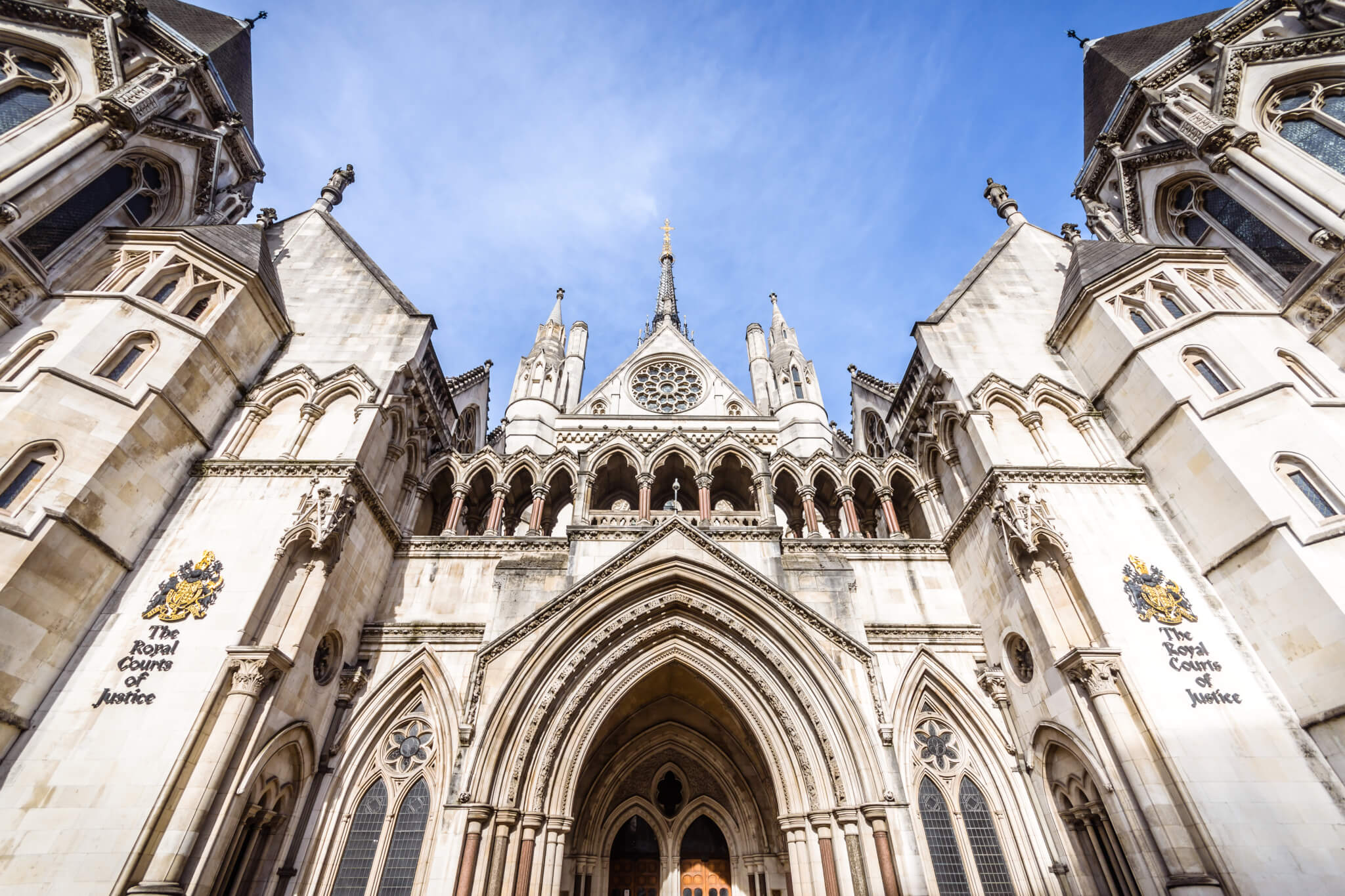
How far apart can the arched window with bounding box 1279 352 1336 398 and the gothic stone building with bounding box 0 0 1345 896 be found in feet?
0.26

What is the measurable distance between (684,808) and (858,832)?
207 inches

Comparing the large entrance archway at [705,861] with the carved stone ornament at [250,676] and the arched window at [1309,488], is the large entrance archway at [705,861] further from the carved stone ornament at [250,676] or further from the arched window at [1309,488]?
the arched window at [1309,488]

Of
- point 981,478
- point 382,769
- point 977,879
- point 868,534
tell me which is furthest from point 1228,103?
point 382,769

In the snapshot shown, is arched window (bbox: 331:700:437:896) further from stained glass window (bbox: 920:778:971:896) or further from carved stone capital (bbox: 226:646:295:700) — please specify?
stained glass window (bbox: 920:778:971:896)

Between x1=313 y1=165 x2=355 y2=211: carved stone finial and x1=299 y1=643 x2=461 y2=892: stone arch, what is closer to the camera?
x1=299 y1=643 x2=461 y2=892: stone arch

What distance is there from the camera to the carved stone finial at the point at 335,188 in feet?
61.9

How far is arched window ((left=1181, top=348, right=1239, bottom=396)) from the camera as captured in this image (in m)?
11.1

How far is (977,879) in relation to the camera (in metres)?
10.4

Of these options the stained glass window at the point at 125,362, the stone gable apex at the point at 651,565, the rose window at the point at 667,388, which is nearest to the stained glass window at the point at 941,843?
the stone gable apex at the point at 651,565

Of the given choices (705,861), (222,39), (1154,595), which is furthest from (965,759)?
(222,39)

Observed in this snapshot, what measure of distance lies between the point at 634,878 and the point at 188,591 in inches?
426

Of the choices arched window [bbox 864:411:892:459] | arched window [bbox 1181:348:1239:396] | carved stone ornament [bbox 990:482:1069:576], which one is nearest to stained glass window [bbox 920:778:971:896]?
carved stone ornament [bbox 990:482:1069:576]

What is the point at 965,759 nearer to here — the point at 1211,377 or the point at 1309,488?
the point at 1309,488

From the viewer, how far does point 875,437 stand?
21141mm
